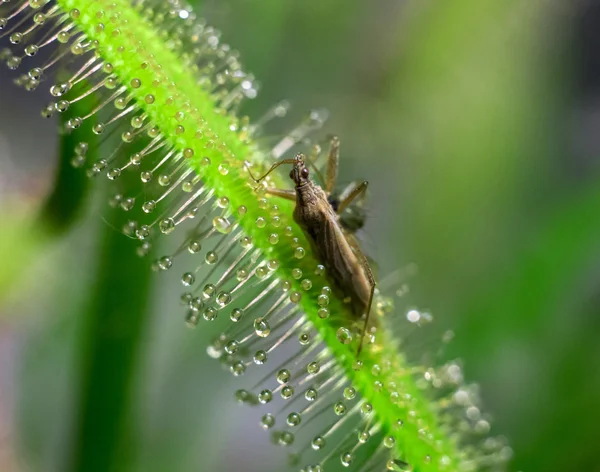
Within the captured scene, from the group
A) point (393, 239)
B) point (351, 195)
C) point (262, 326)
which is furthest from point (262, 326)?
point (393, 239)

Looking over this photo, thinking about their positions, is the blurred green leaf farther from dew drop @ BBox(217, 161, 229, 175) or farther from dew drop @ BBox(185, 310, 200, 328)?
dew drop @ BBox(217, 161, 229, 175)

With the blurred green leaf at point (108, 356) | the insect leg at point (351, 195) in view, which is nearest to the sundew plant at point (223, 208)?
the insect leg at point (351, 195)

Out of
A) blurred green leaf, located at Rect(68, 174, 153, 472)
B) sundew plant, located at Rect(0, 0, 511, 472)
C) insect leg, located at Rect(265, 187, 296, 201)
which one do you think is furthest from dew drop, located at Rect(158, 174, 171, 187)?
blurred green leaf, located at Rect(68, 174, 153, 472)

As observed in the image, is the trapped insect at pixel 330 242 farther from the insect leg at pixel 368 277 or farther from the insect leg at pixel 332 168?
the insect leg at pixel 332 168

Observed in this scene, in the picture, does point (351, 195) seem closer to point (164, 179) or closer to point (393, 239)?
point (164, 179)

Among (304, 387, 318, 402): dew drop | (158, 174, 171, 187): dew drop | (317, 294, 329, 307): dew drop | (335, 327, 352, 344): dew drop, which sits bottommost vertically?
(304, 387, 318, 402): dew drop
